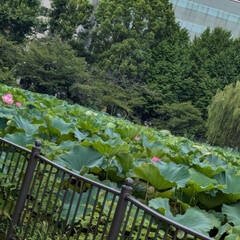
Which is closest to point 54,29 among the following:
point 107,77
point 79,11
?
point 79,11

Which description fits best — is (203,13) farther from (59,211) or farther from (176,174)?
(59,211)

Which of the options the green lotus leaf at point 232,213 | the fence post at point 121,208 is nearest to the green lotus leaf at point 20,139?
the green lotus leaf at point 232,213

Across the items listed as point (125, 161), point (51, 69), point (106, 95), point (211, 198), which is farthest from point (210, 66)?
point (211, 198)

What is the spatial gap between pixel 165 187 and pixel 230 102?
31.3 metres

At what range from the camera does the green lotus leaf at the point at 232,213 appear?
365cm

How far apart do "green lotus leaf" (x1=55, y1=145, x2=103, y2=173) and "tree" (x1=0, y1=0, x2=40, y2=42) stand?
41.7 meters

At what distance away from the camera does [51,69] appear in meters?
38.7

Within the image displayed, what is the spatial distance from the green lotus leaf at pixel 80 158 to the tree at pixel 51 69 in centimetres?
3401

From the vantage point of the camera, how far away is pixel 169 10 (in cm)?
4928

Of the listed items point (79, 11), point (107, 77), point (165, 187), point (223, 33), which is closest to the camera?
A: point (165, 187)

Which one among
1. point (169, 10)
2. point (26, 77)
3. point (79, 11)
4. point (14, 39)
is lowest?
point (26, 77)

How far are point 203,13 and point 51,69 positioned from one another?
38184mm

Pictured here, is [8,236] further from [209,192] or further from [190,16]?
[190,16]

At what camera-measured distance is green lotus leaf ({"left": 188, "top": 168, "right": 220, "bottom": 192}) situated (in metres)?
3.82
